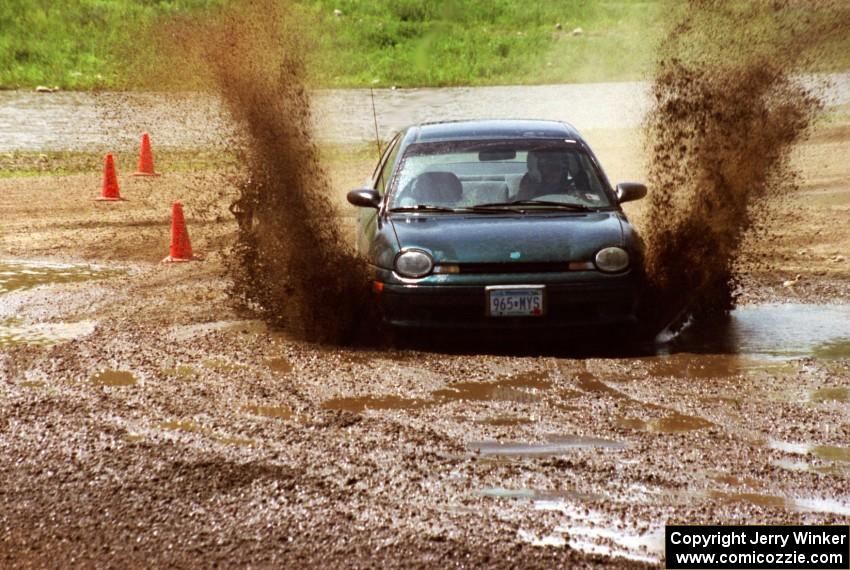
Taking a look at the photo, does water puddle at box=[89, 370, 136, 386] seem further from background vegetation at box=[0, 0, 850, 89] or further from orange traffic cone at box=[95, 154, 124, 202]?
background vegetation at box=[0, 0, 850, 89]

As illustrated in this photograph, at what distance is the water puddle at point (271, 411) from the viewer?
702 centimetres

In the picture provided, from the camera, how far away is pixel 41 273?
39.8ft

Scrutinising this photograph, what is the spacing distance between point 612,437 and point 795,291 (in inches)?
196

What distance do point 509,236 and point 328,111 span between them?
77.8ft

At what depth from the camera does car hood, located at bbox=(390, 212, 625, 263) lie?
859 cm

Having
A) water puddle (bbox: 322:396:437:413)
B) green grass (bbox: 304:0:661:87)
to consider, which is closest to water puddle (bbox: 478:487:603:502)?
water puddle (bbox: 322:396:437:413)

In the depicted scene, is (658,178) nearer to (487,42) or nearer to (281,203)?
(281,203)

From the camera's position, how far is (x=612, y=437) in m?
6.55

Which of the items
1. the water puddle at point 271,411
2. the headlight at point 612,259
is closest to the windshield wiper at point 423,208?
the headlight at point 612,259

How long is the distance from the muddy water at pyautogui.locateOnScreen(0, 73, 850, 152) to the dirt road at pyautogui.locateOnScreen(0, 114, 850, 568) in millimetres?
16475

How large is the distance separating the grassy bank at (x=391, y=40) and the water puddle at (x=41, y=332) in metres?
27.4

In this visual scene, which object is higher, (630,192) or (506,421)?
(630,192)

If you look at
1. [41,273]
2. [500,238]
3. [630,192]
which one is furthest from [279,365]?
[41,273]

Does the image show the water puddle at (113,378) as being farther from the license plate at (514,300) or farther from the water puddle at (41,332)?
the license plate at (514,300)
